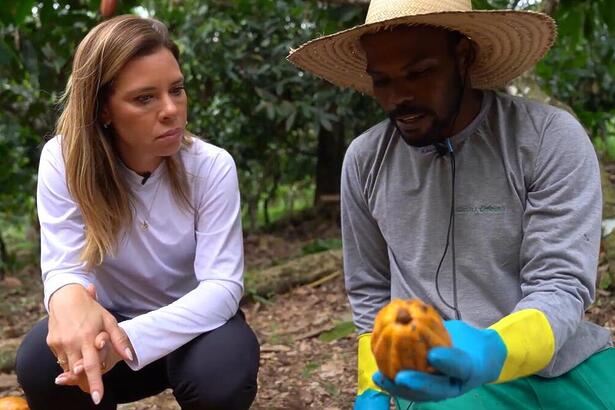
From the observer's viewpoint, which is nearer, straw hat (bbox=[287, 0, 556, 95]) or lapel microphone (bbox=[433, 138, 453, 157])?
straw hat (bbox=[287, 0, 556, 95])

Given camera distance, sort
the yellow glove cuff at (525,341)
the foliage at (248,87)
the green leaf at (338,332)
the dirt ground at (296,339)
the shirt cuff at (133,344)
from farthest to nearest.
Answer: the foliage at (248,87) < the green leaf at (338,332) < the dirt ground at (296,339) < the shirt cuff at (133,344) < the yellow glove cuff at (525,341)

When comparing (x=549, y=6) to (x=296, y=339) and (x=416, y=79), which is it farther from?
(x=296, y=339)

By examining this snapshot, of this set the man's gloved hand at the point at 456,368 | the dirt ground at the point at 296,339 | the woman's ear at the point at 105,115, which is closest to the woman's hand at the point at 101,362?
the woman's ear at the point at 105,115

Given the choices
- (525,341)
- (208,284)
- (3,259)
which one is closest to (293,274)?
(3,259)

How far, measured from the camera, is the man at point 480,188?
5.58ft

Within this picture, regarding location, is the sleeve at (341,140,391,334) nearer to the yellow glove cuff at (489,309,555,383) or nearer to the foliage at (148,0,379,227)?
the yellow glove cuff at (489,309,555,383)

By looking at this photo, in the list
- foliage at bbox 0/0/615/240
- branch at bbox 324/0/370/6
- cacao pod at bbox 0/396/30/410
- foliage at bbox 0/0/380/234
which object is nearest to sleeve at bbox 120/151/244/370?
cacao pod at bbox 0/396/30/410

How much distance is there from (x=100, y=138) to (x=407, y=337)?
1072mm

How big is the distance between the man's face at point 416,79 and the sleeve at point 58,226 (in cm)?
83

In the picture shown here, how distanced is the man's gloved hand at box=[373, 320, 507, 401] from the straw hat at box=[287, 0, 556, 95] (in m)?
0.66

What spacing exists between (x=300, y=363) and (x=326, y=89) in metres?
2.53

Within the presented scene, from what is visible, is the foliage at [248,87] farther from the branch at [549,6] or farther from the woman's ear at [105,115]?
the woman's ear at [105,115]

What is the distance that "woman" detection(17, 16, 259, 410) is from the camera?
1962 millimetres

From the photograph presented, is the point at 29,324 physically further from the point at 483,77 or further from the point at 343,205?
the point at 483,77
